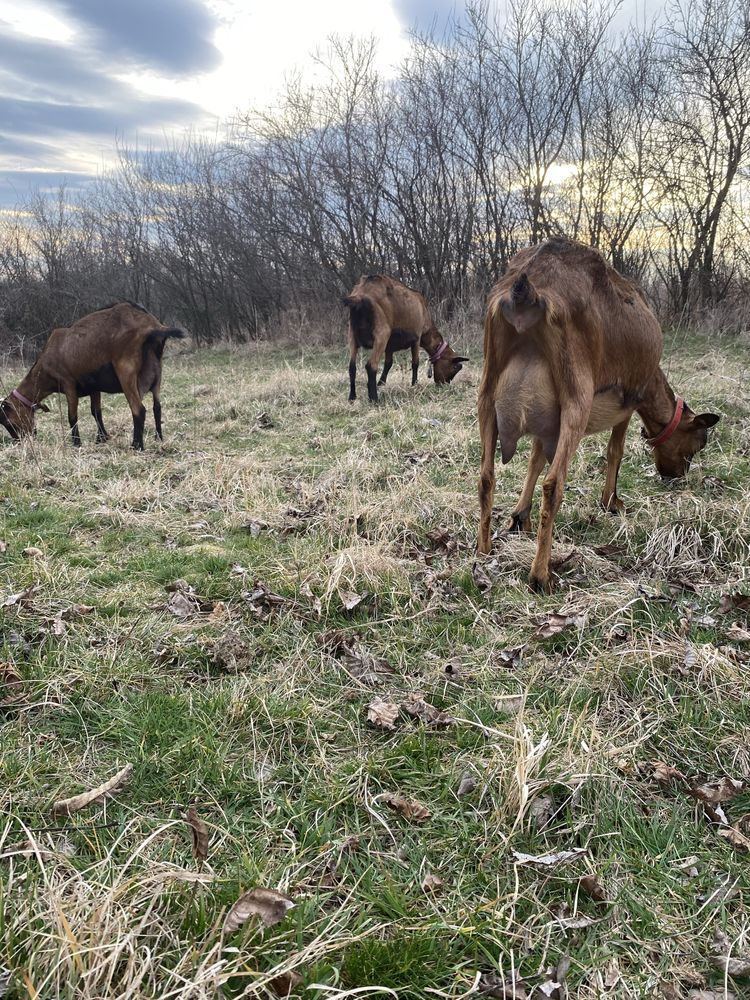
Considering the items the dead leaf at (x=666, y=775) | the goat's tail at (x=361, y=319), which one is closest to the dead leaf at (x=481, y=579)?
the dead leaf at (x=666, y=775)

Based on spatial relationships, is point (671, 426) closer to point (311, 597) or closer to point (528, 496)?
point (528, 496)

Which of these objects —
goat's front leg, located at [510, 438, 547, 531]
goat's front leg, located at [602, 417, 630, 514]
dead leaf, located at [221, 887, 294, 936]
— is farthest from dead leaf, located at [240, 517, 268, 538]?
dead leaf, located at [221, 887, 294, 936]

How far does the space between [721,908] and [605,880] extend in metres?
0.33

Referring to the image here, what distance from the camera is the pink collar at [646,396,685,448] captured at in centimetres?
494

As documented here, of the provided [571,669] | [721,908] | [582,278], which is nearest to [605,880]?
[721,908]

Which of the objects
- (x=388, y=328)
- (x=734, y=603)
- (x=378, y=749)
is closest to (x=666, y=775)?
(x=378, y=749)

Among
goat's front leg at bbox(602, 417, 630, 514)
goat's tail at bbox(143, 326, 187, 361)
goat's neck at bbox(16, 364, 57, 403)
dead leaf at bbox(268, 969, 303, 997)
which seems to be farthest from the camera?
goat's neck at bbox(16, 364, 57, 403)

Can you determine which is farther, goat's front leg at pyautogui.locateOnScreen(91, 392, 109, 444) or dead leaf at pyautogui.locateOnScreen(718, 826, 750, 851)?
goat's front leg at pyautogui.locateOnScreen(91, 392, 109, 444)

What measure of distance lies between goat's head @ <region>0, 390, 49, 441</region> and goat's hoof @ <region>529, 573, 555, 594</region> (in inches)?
308

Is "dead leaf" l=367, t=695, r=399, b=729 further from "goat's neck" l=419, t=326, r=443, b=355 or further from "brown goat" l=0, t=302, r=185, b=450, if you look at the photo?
"goat's neck" l=419, t=326, r=443, b=355

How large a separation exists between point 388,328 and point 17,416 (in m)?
5.88

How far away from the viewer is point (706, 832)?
2.16 metres

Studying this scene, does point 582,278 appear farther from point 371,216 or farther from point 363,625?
point 371,216

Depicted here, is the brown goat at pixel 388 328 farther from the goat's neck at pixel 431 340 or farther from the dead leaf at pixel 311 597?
the dead leaf at pixel 311 597
